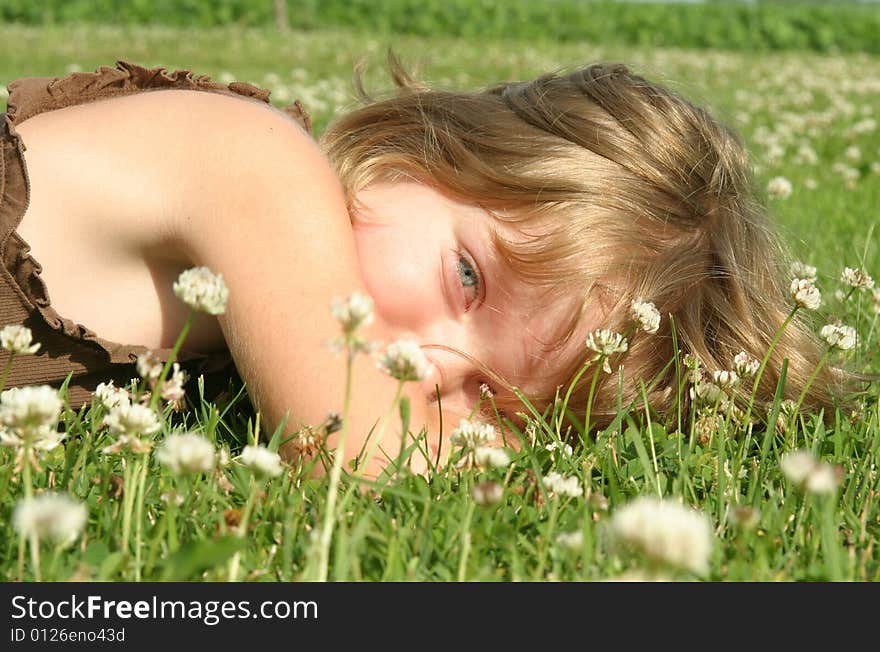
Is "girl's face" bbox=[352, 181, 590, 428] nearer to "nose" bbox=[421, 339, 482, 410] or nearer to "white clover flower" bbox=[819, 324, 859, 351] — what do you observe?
"nose" bbox=[421, 339, 482, 410]

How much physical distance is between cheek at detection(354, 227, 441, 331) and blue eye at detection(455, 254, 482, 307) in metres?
0.05

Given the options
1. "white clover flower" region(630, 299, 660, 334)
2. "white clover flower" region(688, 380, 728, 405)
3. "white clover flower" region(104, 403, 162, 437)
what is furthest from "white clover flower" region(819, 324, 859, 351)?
"white clover flower" region(104, 403, 162, 437)

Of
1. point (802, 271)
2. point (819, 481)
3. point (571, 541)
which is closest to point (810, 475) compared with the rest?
point (819, 481)

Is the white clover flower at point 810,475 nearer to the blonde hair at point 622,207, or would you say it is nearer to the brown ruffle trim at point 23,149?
the blonde hair at point 622,207

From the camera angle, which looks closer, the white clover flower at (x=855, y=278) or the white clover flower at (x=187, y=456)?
the white clover flower at (x=187, y=456)

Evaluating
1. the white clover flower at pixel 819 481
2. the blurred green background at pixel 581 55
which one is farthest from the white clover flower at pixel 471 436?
the blurred green background at pixel 581 55

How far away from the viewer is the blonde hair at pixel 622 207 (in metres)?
2.26

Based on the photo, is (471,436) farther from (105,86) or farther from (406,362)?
(105,86)

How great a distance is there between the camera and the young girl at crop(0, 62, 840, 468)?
2010 millimetres

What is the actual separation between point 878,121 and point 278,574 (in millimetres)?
7312

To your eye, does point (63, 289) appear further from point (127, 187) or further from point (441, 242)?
point (441, 242)

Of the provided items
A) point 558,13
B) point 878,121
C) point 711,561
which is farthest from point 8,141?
point 558,13

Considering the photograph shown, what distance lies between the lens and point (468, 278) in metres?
2.21

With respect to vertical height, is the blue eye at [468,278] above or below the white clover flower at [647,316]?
above
